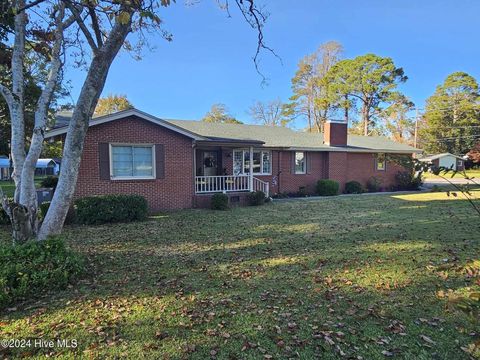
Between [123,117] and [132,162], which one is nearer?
[123,117]

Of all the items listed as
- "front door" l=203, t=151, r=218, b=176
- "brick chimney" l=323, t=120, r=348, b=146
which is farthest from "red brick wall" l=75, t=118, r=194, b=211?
"brick chimney" l=323, t=120, r=348, b=146

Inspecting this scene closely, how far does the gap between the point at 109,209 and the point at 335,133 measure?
53.5 feet

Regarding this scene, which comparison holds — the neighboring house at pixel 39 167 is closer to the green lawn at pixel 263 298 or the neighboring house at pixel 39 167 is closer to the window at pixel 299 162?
the window at pixel 299 162

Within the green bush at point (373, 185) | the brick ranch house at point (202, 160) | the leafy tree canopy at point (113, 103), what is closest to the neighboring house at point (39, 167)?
the leafy tree canopy at point (113, 103)

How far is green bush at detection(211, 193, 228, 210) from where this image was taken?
13.2 metres

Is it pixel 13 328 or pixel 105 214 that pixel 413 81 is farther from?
pixel 13 328

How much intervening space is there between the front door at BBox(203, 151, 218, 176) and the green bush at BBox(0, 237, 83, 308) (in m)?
12.2

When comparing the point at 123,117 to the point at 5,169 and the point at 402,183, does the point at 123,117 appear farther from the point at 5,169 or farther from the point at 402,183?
the point at 5,169

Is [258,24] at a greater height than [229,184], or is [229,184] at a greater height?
[258,24]

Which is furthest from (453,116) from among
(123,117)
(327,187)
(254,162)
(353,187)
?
(123,117)

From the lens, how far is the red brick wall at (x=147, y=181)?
11.4 m

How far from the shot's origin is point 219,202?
43.3ft

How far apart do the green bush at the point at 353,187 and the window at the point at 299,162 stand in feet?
11.5

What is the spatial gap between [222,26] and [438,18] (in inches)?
465
